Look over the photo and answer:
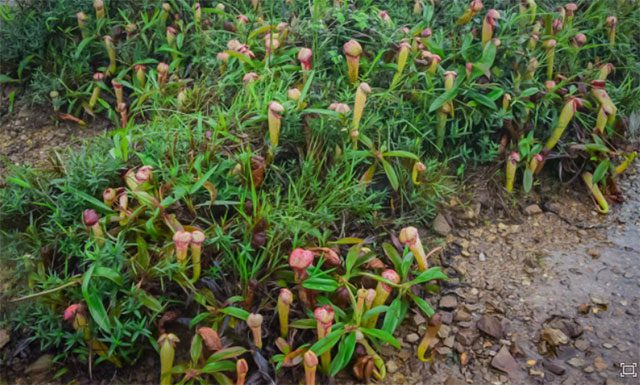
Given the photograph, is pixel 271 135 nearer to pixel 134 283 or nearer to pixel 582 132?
pixel 134 283

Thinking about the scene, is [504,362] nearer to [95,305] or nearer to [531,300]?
[531,300]

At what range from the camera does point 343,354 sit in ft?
7.19

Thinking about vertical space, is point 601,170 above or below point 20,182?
below

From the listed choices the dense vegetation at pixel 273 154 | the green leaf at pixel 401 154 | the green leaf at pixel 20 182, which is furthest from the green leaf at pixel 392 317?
the green leaf at pixel 20 182

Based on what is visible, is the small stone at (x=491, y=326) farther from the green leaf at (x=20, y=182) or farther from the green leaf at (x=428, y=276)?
the green leaf at (x=20, y=182)

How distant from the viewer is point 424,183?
2.83 metres

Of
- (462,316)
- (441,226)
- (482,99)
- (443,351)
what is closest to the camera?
(443,351)

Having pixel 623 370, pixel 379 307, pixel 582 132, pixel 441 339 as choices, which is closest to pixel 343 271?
pixel 379 307

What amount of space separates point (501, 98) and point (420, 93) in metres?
0.42

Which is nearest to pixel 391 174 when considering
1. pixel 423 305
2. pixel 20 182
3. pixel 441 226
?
pixel 441 226

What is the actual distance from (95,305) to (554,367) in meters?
1.57

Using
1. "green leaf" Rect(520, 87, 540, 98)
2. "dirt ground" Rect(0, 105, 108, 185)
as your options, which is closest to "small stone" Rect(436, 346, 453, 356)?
"green leaf" Rect(520, 87, 540, 98)

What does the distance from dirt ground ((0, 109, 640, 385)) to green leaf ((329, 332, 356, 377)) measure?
113mm

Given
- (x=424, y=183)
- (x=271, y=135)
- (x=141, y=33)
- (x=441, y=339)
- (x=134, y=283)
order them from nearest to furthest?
(x=134, y=283) → (x=441, y=339) → (x=271, y=135) → (x=424, y=183) → (x=141, y=33)
